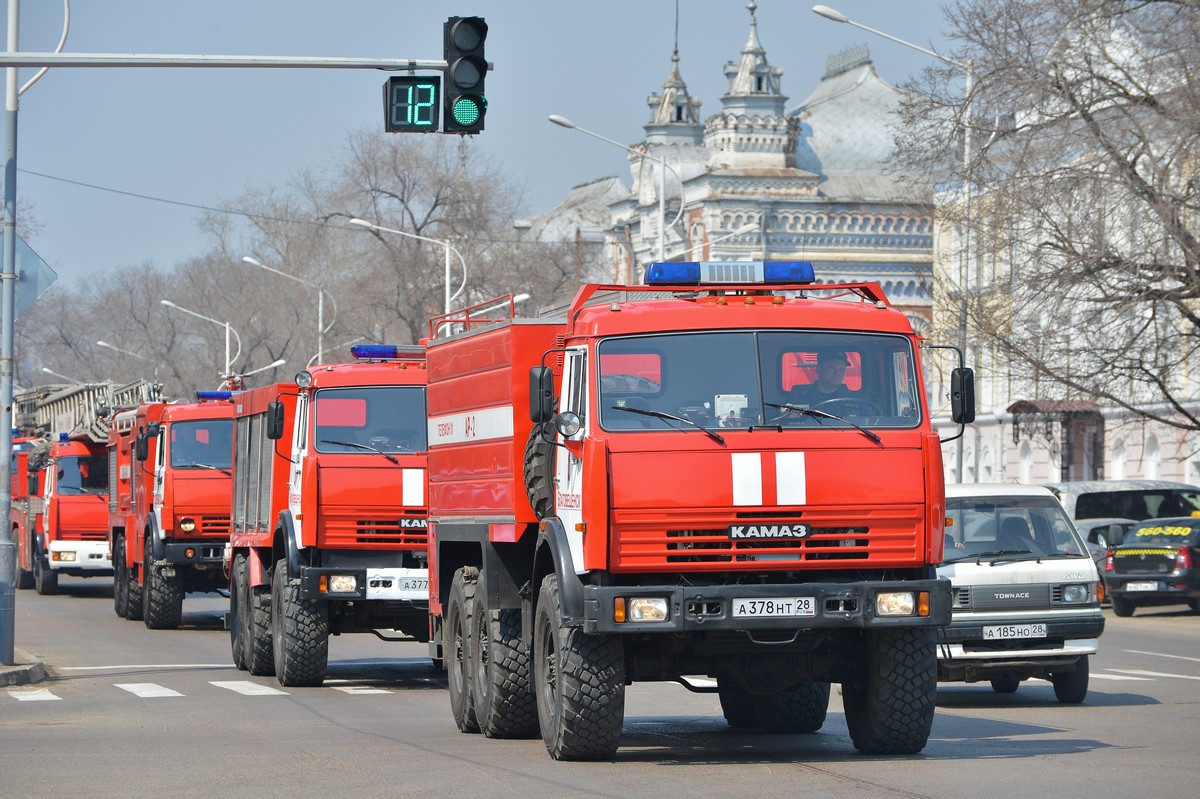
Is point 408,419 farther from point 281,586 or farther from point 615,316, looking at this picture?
point 615,316

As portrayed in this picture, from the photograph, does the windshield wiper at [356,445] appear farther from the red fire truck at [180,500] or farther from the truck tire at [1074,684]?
the red fire truck at [180,500]

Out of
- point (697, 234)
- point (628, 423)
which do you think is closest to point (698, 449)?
point (628, 423)

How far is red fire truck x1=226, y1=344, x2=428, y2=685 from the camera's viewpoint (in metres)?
18.2

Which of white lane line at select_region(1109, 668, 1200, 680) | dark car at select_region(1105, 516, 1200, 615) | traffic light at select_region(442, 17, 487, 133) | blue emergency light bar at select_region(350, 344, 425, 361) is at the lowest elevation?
white lane line at select_region(1109, 668, 1200, 680)

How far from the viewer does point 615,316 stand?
468 inches

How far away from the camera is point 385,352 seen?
1905 centimetres

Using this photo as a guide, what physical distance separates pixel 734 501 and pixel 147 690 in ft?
27.6

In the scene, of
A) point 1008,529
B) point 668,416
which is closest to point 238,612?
point 1008,529

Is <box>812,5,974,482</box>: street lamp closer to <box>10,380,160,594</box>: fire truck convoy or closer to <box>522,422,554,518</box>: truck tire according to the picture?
<box>10,380,160,594</box>: fire truck convoy

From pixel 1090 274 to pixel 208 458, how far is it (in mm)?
14671

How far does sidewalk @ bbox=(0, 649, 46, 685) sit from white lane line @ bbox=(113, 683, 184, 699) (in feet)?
2.76

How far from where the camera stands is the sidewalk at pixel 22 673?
61.1 feet

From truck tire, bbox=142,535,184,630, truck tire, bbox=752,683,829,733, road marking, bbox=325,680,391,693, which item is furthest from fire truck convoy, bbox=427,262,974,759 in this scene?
truck tire, bbox=142,535,184,630

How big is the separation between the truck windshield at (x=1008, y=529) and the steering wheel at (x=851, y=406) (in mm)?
5033
